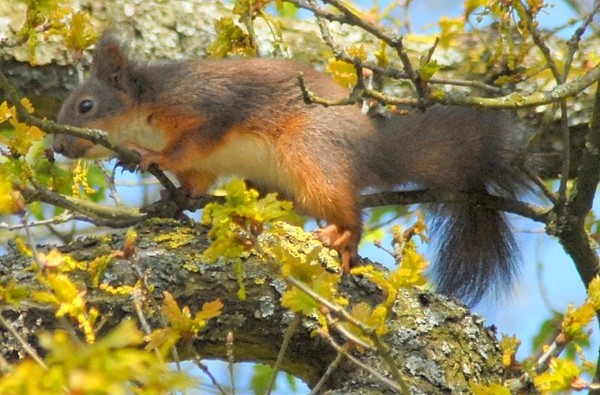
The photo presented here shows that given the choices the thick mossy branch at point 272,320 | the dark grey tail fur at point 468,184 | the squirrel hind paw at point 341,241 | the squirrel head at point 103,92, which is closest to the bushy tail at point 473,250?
the dark grey tail fur at point 468,184

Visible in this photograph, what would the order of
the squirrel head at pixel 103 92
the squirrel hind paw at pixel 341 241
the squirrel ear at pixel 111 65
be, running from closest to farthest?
the squirrel hind paw at pixel 341 241 < the squirrel head at pixel 103 92 < the squirrel ear at pixel 111 65

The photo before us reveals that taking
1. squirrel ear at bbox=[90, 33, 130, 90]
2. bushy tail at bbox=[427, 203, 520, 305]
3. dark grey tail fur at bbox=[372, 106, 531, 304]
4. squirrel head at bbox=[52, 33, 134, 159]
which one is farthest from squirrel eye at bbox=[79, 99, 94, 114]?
bushy tail at bbox=[427, 203, 520, 305]

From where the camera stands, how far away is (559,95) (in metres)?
2.64

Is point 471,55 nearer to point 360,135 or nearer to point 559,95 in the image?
point 360,135

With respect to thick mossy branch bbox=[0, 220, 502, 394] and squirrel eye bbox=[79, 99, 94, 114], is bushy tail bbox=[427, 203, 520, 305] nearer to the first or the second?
thick mossy branch bbox=[0, 220, 502, 394]

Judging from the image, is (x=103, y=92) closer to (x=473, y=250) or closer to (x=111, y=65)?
(x=111, y=65)

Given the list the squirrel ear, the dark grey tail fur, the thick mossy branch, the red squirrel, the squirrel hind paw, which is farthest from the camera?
the squirrel ear

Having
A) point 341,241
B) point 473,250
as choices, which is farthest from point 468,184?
point 341,241

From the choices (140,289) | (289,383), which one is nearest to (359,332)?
(140,289)

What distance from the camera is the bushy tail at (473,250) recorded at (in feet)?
12.9

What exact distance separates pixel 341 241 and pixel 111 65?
5.05ft

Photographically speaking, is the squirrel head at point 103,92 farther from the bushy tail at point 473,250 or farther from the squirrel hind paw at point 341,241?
the bushy tail at point 473,250

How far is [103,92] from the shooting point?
14.2 feet

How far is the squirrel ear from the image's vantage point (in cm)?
435
